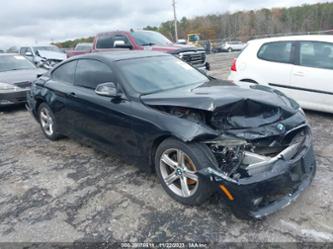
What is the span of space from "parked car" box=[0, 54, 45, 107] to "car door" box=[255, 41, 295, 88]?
5710 millimetres

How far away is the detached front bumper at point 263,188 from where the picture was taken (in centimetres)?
245

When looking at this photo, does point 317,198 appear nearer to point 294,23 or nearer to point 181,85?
point 181,85

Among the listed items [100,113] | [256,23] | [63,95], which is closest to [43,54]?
[63,95]

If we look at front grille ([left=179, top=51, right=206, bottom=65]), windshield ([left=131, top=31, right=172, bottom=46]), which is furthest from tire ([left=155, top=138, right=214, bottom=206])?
windshield ([left=131, top=31, right=172, bottom=46])

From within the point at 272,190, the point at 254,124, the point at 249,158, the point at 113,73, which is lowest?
the point at 272,190

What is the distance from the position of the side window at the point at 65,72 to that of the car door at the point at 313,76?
3959 millimetres

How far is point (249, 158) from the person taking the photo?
269 centimetres

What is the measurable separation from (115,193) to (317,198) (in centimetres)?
218

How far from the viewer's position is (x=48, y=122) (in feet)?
16.8

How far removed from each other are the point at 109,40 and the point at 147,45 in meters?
1.64

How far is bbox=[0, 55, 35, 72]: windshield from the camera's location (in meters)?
8.49

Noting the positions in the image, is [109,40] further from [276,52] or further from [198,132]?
[198,132]

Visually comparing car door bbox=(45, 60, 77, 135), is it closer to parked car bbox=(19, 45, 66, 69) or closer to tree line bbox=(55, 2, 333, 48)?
parked car bbox=(19, 45, 66, 69)

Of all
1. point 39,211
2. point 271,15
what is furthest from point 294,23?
point 39,211
